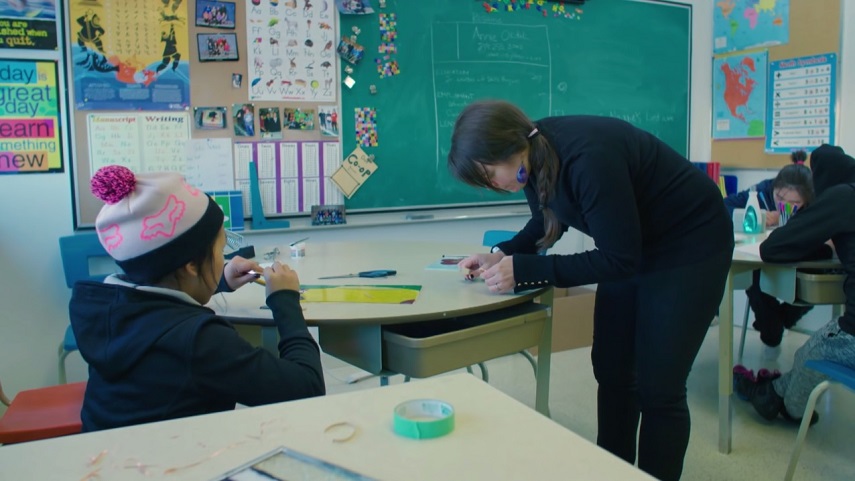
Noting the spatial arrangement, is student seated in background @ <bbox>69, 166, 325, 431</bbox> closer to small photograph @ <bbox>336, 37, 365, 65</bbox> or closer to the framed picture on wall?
the framed picture on wall

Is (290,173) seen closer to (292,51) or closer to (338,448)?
(292,51)

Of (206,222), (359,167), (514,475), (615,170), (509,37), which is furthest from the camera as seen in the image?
(509,37)

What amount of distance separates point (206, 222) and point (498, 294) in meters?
0.84

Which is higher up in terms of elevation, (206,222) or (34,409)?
(206,222)

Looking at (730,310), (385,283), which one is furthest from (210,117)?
(730,310)

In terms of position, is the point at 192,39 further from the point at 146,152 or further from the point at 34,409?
the point at 34,409

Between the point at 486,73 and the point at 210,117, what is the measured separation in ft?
5.31

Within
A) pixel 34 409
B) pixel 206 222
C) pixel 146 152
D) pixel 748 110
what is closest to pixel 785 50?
pixel 748 110

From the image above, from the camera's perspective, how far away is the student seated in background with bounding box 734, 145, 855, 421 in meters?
2.31

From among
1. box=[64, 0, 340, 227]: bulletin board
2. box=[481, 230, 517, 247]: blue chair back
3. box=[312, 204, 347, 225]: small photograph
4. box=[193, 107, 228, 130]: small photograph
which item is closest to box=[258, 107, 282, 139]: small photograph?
box=[64, 0, 340, 227]: bulletin board

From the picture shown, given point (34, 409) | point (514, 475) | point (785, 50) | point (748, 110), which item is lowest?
point (34, 409)

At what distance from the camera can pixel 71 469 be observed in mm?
813

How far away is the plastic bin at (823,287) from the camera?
98.9 inches

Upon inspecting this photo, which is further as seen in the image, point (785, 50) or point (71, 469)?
point (785, 50)
